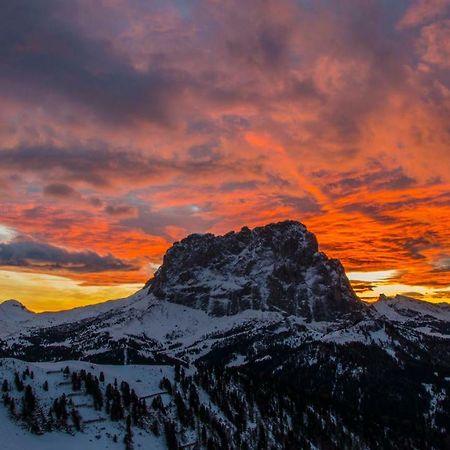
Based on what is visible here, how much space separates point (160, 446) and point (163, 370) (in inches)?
2125

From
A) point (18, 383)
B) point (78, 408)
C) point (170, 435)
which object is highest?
point (18, 383)

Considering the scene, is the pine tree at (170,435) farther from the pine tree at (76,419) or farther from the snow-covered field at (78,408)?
the pine tree at (76,419)

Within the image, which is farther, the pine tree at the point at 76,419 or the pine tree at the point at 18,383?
the pine tree at the point at 18,383

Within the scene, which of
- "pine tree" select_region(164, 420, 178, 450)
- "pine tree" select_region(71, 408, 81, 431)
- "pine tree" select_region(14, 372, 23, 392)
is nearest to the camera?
"pine tree" select_region(71, 408, 81, 431)

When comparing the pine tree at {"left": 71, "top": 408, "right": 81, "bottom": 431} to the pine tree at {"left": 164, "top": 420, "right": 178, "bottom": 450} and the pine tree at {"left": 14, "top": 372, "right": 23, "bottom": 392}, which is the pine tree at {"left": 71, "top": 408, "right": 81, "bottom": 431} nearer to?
the pine tree at {"left": 14, "top": 372, "right": 23, "bottom": 392}

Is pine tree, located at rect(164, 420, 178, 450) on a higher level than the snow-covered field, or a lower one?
lower

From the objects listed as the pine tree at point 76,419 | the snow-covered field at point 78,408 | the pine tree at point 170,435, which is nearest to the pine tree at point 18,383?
the snow-covered field at point 78,408

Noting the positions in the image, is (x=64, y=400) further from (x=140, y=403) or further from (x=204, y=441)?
(x=204, y=441)

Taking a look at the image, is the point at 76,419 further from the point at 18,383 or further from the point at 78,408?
the point at 18,383

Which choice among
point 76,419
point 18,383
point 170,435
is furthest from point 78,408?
point 170,435

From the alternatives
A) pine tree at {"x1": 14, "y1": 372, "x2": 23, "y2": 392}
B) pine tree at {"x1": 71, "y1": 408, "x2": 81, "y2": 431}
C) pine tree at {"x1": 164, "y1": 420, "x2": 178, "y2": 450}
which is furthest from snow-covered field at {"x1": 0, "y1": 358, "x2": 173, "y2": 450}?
pine tree at {"x1": 164, "y1": 420, "x2": 178, "y2": 450}

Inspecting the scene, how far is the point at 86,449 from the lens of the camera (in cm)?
12238

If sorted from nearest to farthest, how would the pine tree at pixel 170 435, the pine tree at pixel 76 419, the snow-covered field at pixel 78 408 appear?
the snow-covered field at pixel 78 408 → the pine tree at pixel 76 419 → the pine tree at pixel 170 435

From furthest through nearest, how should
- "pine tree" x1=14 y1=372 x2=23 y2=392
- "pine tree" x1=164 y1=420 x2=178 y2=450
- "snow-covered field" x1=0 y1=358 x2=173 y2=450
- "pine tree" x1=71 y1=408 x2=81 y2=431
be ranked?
"pine tree" x1=164 y1=420 x2=178 y2=450 < "pine tree" x1=14 y1=372 x2=23 y2=392 < "pine tree" x1=71 y1=408 x2=81 y2=431 < "snow-covered field" x1=0 y1=358 x2=173 y2=450
